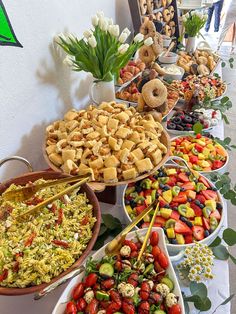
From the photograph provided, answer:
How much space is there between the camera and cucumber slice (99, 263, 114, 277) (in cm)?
54

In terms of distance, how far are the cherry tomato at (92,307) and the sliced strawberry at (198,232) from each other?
0.31 metres

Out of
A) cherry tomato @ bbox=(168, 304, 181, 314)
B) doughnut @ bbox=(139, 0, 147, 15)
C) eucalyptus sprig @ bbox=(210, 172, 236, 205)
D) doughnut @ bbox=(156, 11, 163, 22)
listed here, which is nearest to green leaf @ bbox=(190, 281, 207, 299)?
cherry tomato @ bbox=(168, 304, 181, 314)

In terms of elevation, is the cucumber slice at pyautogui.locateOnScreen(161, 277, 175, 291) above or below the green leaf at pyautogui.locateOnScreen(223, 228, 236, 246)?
above

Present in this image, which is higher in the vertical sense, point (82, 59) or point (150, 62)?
point (82, 59)

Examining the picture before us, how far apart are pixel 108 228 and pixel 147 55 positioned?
102cm

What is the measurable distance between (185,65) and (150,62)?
1.22ft

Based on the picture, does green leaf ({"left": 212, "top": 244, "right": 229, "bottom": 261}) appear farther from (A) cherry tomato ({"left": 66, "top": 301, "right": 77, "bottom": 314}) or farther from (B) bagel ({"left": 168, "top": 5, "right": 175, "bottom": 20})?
(B) bagel ({"left": 168, "top": 5, "right": 175, "bottom": 20})

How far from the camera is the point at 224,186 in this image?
896mm

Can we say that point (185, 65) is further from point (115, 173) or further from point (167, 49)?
point (115, 173)

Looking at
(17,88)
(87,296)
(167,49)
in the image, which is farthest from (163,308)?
(167,49)

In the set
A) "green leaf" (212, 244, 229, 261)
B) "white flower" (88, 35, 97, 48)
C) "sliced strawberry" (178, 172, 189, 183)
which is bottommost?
"green leaf" (212, 244, 229, 261)

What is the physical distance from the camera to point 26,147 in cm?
90

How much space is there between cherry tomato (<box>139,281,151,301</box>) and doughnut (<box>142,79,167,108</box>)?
72 centimetres

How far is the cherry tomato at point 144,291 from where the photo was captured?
511mm
